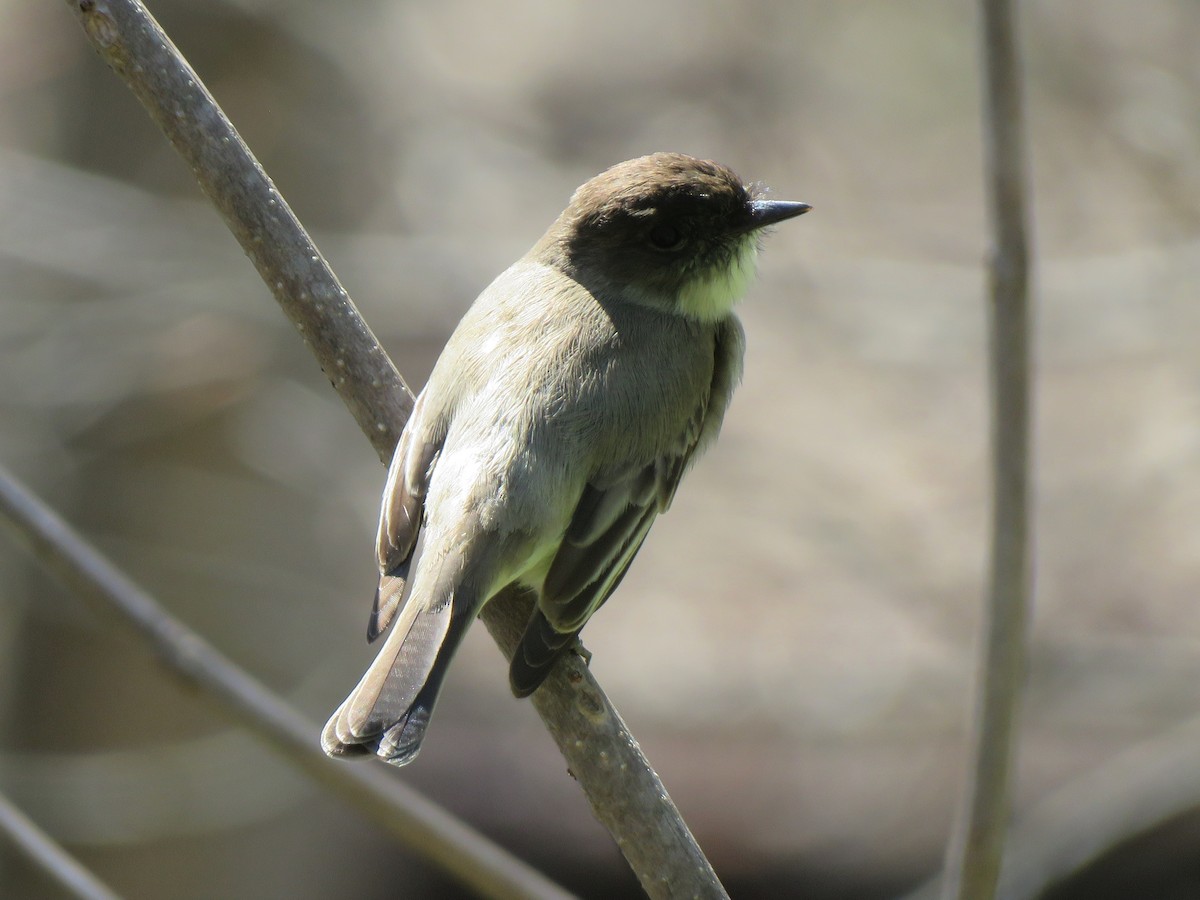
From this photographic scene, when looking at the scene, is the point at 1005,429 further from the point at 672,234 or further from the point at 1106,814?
the point at 1106,814

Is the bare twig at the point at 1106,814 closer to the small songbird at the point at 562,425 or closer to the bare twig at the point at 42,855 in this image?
the small songbird at the point at 562,425

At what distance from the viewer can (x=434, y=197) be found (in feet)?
26.3

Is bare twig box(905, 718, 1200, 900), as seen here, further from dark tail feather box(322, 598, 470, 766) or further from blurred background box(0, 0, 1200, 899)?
dark tail feather box(322, 598, 470, 766)

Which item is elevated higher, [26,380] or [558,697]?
[558,697]

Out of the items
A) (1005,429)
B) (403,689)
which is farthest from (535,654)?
(1005,429)

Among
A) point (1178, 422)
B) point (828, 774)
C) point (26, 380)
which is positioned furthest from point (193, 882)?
point (1178, 422)

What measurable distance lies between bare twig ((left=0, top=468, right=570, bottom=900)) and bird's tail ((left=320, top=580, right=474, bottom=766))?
10cm

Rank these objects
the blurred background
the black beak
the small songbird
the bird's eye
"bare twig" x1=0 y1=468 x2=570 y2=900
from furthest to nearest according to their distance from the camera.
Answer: the blurred background → the bird's eye → the black beak → the small songbird → "bare twig" x1=0 y1=468 x2=570 y2=900

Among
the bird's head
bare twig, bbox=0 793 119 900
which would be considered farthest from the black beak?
bare twig, bbox=0 793 119 900

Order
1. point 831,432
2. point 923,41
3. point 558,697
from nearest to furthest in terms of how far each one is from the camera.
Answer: point 558,697, point 831,432, point 923,41

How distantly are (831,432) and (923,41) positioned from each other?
345cm

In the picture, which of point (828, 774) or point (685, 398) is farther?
point (828, 774)

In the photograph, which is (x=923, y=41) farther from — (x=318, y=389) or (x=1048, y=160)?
(x=318, y=389)

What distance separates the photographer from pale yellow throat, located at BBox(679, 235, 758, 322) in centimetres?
353
